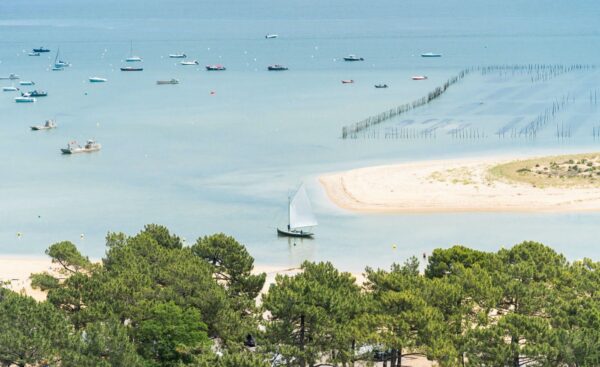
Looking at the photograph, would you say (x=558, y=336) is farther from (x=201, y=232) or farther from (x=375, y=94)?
(x=375, y=94)

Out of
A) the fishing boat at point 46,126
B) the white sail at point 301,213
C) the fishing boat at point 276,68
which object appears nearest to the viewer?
the white sail at point 301,213

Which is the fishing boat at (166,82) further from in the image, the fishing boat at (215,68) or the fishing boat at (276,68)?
the fishing boat at (276,68)

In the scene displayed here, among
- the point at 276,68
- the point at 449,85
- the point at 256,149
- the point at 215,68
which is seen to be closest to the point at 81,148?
the point at 256,149

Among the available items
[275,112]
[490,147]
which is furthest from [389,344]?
[275,112]

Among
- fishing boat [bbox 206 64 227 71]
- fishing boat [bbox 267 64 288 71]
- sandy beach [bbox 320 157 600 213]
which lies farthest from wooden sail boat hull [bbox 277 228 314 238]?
fishing boat [bbox 206 64 227 71]

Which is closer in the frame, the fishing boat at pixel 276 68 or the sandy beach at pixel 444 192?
the sandy beach at pixel 444 192

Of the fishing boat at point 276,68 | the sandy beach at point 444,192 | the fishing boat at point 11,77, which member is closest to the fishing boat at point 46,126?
the sandy beach at point 444,192
